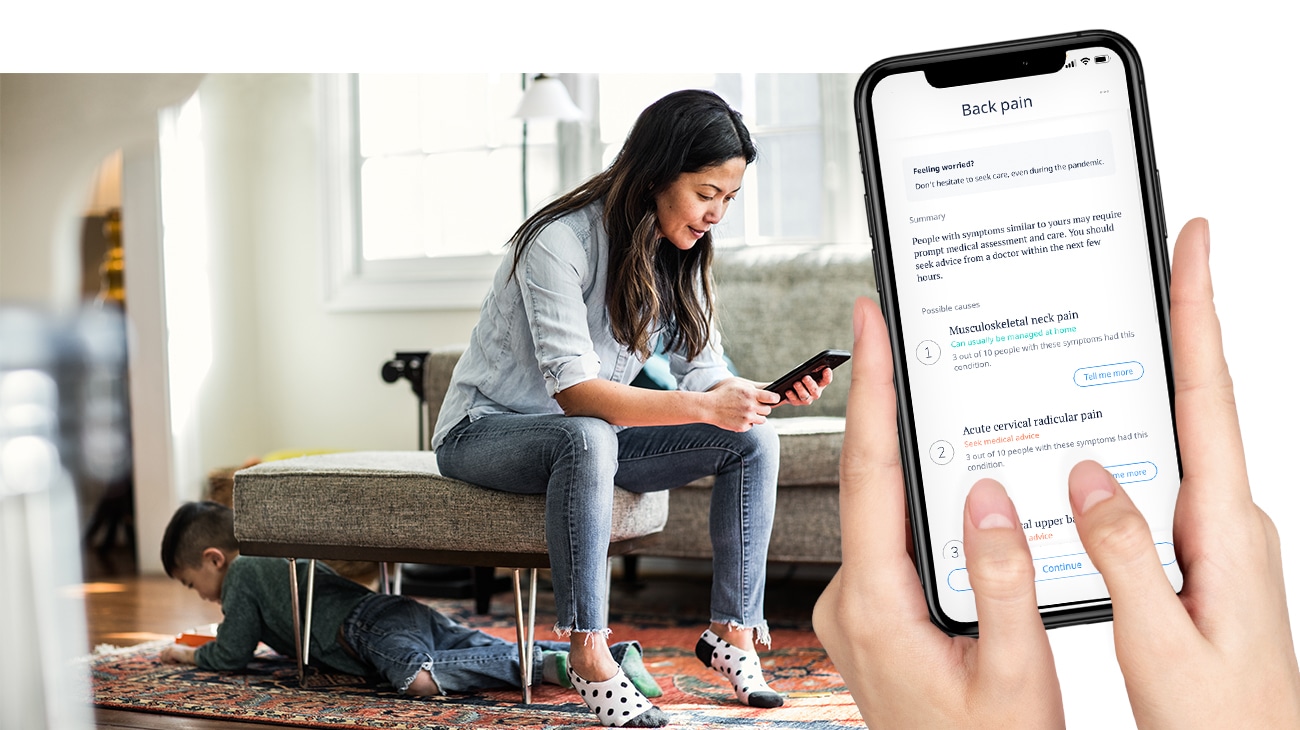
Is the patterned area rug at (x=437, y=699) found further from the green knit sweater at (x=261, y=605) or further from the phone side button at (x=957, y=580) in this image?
the phone side button at (x=957, y=580)

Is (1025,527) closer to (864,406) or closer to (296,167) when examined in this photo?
(864,406)

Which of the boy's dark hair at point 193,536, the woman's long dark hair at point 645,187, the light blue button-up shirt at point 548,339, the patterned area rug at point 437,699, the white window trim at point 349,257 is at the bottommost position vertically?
the patterned area rug at point 437,699

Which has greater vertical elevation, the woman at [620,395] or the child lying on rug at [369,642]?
the woman at [620,395]

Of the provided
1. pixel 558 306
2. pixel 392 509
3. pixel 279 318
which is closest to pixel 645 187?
pixel 558 306

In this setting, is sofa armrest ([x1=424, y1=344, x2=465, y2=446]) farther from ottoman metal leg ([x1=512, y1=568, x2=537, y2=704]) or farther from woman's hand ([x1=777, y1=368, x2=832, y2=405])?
woman's hand ([x1=777, y1=368, x2=832, y2=405])

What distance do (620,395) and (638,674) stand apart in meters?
0.36

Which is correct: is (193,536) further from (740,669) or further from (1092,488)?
(1092,488)

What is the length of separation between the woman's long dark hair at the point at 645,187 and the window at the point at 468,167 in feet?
3.76

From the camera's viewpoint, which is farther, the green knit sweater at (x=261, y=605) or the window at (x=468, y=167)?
the window at (x=468, y=167)

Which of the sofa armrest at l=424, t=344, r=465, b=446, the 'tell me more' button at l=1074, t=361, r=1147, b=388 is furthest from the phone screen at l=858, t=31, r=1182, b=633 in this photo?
the sofa armrest at l=424, t=344, r=465, b=446

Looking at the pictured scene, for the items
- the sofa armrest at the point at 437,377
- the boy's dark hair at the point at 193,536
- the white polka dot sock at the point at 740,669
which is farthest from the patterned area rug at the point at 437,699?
the sofa armrest at the point at 437,377

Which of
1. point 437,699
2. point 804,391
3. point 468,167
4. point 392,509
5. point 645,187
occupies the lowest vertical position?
point 437,699

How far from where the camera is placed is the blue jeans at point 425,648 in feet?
4.44

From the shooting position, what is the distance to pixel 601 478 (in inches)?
47.2
